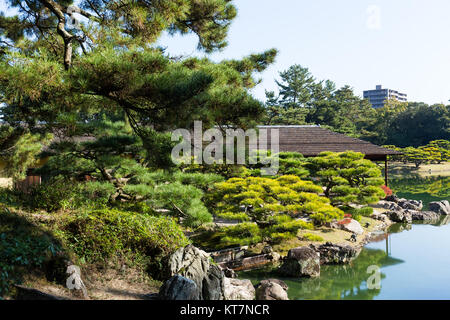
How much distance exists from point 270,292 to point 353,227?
458 cm

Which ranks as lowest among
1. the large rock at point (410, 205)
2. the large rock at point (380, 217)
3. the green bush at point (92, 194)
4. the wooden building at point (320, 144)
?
the large rock at point (380, 217)

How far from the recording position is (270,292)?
4.48 meters

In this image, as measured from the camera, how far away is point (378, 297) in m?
5.00

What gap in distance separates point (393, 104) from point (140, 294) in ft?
121

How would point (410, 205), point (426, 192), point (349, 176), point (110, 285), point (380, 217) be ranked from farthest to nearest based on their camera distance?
point (426, 192) → point (410, 205) → point (380, 217) → point (349, 176) → point (110, 285)

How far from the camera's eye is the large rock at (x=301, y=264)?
5551mm

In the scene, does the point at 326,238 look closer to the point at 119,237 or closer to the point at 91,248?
the point at 119,237

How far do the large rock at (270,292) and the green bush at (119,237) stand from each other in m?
1.33

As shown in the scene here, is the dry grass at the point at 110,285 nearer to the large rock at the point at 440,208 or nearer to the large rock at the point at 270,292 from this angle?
the large rock at the point at 270,292

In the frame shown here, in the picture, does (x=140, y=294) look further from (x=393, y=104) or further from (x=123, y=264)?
(x=393, y=104)

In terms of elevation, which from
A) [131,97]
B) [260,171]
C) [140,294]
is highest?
[131,97]

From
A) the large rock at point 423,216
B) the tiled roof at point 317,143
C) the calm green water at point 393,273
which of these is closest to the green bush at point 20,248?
the calm green water at point 393,273

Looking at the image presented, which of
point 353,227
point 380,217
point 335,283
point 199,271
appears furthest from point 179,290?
point 380,217
